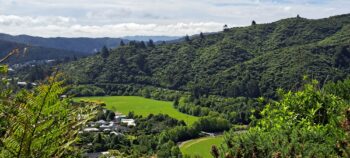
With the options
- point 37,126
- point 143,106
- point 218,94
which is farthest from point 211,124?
point 37,126

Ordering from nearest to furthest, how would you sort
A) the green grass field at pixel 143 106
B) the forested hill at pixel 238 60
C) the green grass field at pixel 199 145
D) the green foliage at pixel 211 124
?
1. the green grass field at pixel 199 145
2. the green foliage at pixel 211 124
3. the green grass field at pixel 143 106
4. the forested hill at pixel 238 60

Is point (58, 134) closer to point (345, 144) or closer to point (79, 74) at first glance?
point (345, 144)

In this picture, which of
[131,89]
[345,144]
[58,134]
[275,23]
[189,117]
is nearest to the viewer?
[58,134]

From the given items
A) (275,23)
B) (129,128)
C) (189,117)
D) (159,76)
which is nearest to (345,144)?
(129,128)

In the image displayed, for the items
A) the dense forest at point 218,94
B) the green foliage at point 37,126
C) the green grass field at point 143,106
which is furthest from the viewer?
the green grass field at point 143,106

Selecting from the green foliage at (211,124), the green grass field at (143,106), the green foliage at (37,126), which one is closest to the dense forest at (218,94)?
the green foliage at (37,126)

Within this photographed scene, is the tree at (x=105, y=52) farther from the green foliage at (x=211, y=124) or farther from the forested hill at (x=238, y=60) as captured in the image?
the green foliage at (x=211, y=124)
